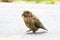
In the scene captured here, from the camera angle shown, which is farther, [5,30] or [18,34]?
[5,30]

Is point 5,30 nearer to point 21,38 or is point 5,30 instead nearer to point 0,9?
point 21,38

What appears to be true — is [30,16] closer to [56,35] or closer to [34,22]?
[34,22]

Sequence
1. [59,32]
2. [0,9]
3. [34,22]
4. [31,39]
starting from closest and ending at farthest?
[31,39]
[34,22]
[59,32]
[0,9]

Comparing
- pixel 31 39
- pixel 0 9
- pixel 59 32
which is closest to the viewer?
pixel 31 39

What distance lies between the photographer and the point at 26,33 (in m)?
3.82

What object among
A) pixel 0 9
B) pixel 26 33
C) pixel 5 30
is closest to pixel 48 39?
pixel 26 33

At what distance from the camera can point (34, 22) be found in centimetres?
361

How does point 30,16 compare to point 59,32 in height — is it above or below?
above

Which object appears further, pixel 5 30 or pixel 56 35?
pixel 5 30

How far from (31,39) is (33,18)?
37 cm

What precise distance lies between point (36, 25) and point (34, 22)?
0.08 metres

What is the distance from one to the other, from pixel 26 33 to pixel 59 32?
Answer: 500mm

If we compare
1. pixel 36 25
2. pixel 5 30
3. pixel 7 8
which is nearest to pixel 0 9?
pixel 7 8

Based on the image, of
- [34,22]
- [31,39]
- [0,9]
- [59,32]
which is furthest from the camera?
[0,9]
